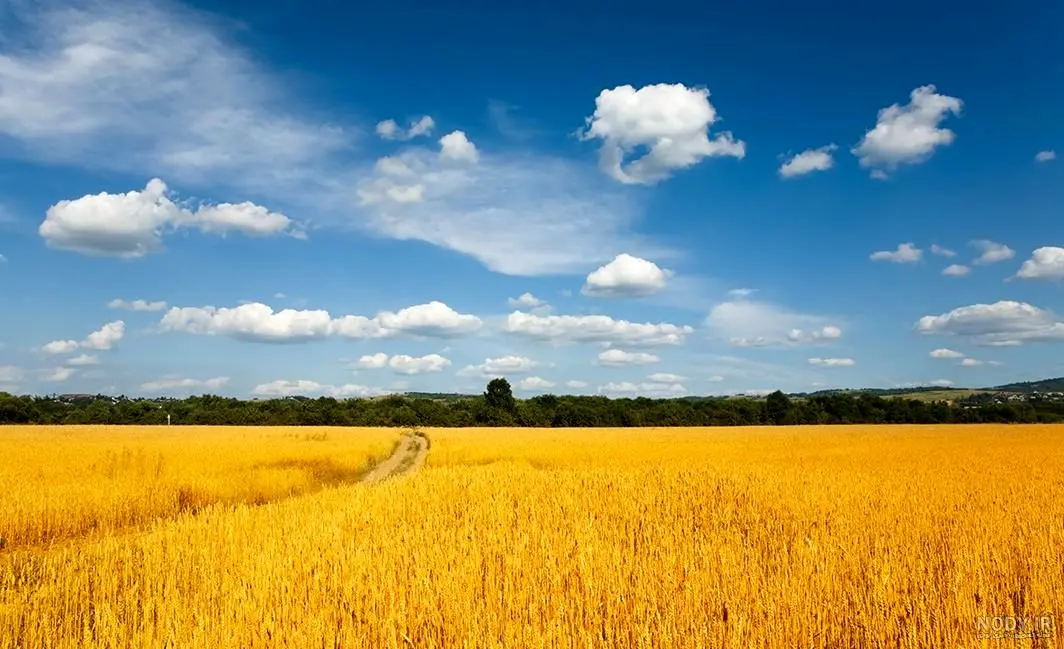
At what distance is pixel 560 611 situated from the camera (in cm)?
449

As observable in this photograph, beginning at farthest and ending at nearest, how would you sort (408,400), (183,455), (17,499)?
1. (408,400)
2. (183,455)
3. (17,499)

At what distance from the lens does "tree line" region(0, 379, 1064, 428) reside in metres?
83.9

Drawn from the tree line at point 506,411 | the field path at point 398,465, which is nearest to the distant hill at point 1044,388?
the tree line at point 506,411

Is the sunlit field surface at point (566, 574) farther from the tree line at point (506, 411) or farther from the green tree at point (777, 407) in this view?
the green tree at point (777, 407)

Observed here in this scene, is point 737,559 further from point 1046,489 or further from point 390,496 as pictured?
point 1046,489

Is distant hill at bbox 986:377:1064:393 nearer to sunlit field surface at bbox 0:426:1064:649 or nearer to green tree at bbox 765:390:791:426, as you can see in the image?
green tree at bbox 765:390:791:426

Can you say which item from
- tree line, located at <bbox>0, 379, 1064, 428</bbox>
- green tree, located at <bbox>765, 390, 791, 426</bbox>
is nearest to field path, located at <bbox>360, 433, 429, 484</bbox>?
tree line, located at <bbox>0, 379, 1064, 428</bbox>

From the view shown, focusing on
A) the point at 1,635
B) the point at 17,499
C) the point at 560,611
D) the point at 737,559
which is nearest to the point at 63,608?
the point at 1,635

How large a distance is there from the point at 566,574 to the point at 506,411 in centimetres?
8814

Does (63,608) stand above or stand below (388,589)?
below

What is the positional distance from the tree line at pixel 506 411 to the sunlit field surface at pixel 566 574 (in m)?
77.0

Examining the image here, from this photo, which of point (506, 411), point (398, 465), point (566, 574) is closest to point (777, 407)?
point (506, 411)

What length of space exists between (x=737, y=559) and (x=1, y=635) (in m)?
6.76

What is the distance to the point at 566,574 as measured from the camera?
5824 mm
